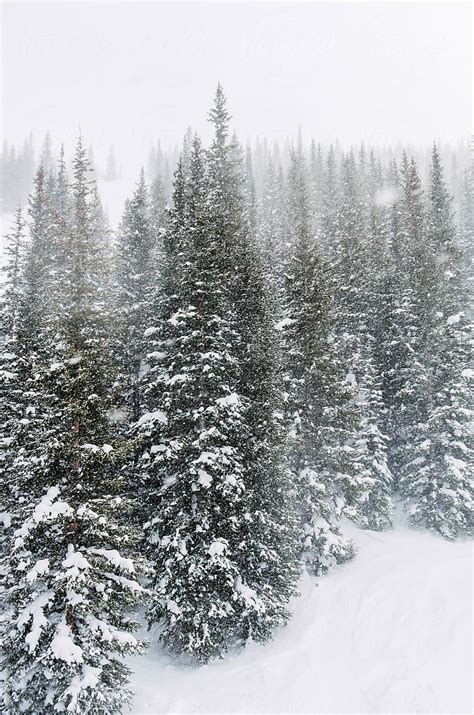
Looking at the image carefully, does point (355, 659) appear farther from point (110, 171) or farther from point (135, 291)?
point (110, 171)

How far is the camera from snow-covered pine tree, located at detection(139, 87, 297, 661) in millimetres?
16312

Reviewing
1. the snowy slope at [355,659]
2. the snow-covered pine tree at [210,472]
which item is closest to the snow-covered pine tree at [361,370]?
the snowy slope at [355,659]

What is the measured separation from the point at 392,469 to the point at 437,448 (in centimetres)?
449

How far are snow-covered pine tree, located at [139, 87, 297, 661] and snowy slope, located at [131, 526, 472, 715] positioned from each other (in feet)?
3.35

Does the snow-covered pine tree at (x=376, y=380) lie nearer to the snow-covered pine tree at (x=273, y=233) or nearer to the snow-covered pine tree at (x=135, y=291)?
the snow-covered pine tree at (x=273, y=233)

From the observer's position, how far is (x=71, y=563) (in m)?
12.2

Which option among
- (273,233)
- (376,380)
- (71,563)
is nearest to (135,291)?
(376,380)

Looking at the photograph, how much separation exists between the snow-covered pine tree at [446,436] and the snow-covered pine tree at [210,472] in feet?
33.8

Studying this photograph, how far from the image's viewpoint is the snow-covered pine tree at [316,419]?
20797 millimetres

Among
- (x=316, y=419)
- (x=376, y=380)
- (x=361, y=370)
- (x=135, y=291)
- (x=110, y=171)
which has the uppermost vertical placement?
(x=110, y=171)

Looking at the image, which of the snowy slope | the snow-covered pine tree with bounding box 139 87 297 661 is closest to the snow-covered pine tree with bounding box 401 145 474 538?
the snowy slope

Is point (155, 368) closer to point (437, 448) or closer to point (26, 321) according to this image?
point (26, 321)

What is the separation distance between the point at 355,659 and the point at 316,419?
31.9ft

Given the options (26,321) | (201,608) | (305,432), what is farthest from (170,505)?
Result: (26,321)
